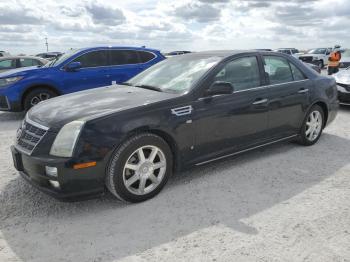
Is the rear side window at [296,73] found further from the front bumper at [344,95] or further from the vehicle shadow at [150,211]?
the front bumper at [344,95]

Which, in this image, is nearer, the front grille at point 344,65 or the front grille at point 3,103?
the front grille at point 3,103

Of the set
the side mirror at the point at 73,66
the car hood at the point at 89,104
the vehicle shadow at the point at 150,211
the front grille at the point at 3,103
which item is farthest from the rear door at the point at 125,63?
the vehicle shadow at the point at 150,211

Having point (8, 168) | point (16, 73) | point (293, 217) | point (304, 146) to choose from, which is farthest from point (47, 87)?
point (293, 217)

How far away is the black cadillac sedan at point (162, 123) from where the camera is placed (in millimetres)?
3207

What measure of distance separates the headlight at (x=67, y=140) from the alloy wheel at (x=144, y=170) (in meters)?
0.54

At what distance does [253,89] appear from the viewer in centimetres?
449

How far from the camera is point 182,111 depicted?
3.75 m

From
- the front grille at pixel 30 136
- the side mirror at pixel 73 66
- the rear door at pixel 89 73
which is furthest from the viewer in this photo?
the rear door at pixel 89 73

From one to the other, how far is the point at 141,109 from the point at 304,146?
3055 mm

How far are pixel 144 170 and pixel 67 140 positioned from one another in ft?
2.65

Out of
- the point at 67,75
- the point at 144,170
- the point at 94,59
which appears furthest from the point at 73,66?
the point at 144,170

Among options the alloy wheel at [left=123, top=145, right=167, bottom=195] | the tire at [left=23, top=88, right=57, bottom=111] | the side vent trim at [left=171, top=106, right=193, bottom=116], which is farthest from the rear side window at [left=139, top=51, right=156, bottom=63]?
the alloy wheel at [left=123, top=145, right=167, bottom=195]

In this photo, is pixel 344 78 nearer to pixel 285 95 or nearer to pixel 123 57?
pixel 285 95

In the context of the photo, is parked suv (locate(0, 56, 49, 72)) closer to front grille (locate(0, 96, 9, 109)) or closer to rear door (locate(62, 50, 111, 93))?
rear door (locate(62, 50, 111, 93))
